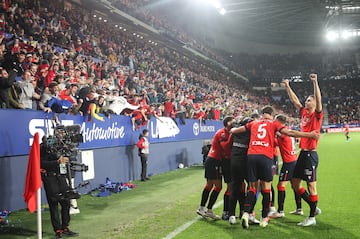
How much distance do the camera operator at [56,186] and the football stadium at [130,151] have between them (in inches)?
0.7

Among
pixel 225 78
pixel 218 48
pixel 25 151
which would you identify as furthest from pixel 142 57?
pixel 218 48

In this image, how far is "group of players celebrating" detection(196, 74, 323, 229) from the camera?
22.6 feet

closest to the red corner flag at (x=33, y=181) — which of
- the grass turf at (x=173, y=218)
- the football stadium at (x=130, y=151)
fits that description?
the football stadium at (x=130, y=151)

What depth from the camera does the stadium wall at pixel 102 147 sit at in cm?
867

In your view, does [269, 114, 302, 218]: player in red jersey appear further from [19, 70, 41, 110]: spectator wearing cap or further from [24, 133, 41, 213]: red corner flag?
[19, 70, 41, 110]: spectator wearing cap

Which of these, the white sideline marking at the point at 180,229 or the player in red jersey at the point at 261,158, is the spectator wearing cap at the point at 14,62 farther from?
the player in red jersey at the point at 261,158

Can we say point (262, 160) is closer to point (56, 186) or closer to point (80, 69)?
A: point (56, 186)

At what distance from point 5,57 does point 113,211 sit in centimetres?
519

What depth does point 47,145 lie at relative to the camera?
264 inches

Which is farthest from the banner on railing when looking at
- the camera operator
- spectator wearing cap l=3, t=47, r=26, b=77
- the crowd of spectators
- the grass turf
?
the camera operator

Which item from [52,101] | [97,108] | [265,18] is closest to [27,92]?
[52,101]

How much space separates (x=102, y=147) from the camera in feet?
40.3

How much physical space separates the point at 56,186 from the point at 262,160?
352cm

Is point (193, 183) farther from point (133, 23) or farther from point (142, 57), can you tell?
point (133, 23)
